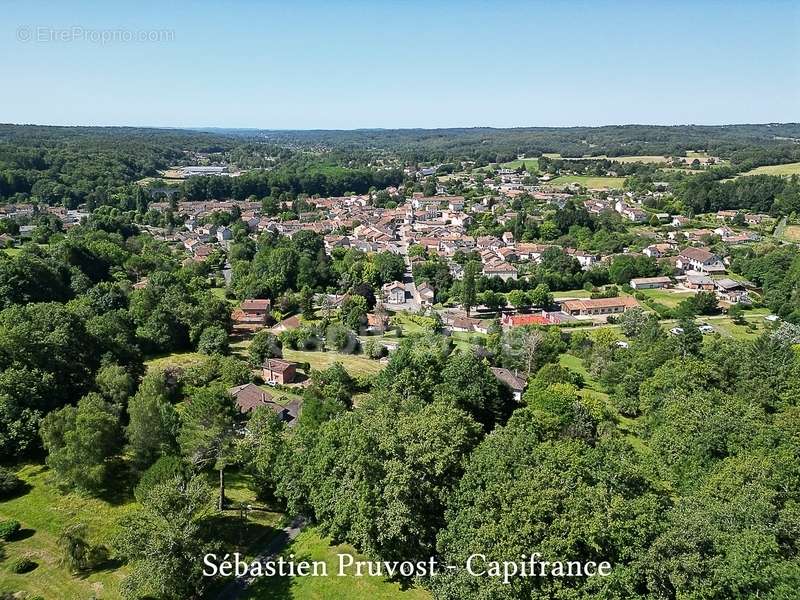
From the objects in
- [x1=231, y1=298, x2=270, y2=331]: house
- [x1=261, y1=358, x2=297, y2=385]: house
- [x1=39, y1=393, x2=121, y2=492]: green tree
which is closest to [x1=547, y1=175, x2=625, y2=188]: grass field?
[x1=231, y1=298, x2=270, y2=331]: house

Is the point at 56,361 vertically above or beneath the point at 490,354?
above

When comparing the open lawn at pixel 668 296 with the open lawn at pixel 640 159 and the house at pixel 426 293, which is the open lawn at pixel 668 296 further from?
the open lawn at pixel 640 159

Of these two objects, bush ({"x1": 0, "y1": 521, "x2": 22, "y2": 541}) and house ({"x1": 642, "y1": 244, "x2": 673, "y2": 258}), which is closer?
bush ({"x1": 0, "y1": 521, "x2": 22, "y2": 541})

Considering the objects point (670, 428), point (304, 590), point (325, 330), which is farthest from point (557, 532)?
point (325, 330)

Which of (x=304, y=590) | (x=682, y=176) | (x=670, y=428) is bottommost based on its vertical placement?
(x=304, y=590)

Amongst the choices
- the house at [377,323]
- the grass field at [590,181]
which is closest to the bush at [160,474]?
the house at [377,323]

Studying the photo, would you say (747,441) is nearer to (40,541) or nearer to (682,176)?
(40,541)

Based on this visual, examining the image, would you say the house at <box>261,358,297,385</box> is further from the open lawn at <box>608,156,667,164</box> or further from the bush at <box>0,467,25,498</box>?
the open lawn at <box>608,156,667,164</box>
